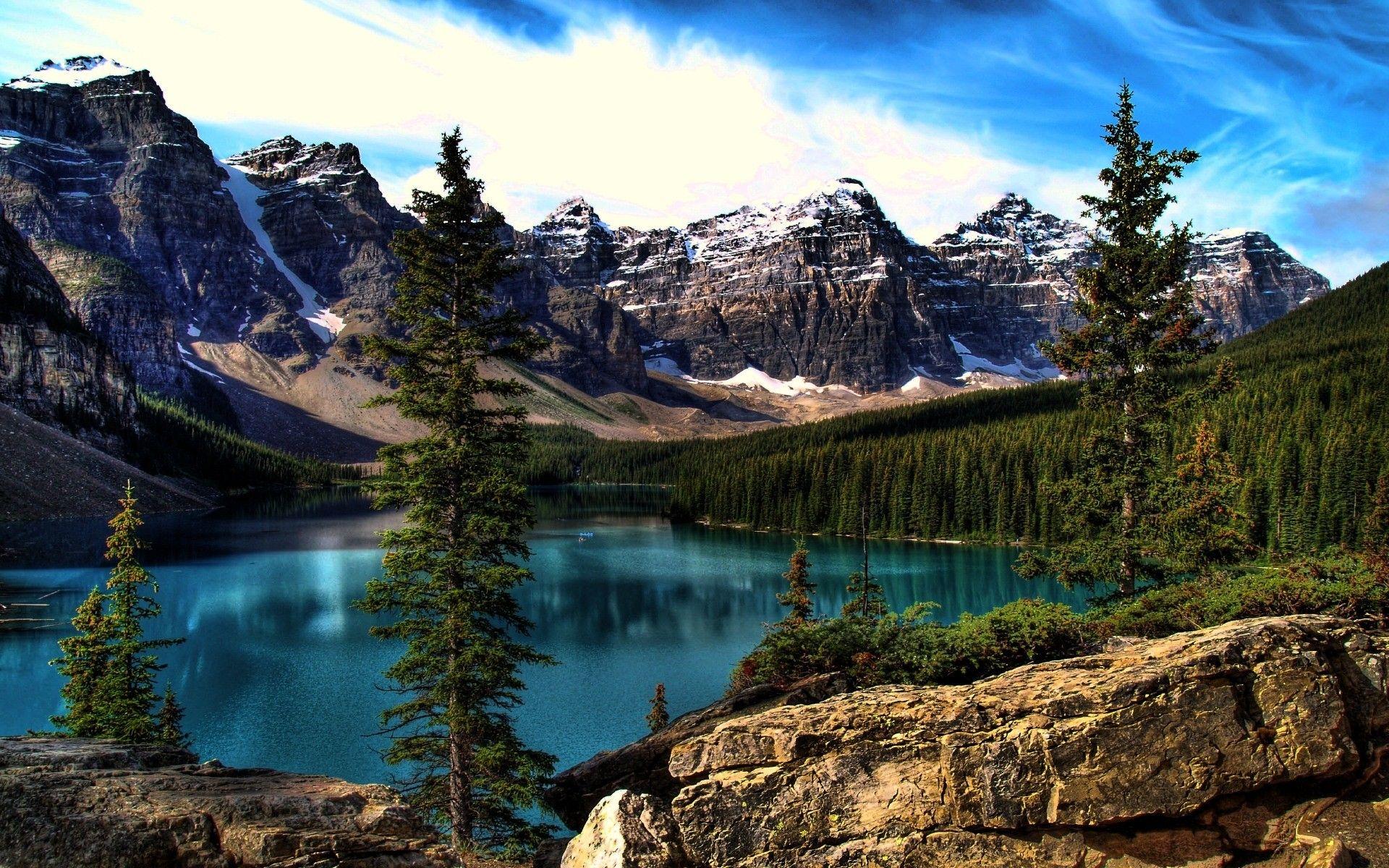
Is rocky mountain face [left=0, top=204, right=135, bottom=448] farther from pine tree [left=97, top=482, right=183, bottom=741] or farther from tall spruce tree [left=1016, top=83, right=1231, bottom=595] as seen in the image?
tall spruce tree [left=1016, top=83, right=1231, bottom=595]

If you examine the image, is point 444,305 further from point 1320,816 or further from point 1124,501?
point 1320,816

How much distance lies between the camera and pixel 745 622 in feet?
172

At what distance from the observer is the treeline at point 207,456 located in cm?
14775

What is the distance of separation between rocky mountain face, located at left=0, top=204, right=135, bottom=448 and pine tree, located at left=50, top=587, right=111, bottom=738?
124594 mm

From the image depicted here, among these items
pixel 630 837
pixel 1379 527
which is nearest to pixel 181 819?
pixel 630 837

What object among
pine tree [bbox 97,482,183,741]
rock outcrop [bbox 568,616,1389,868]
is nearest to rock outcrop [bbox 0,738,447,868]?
rock outcrop [bbox 568,616,1389,868]

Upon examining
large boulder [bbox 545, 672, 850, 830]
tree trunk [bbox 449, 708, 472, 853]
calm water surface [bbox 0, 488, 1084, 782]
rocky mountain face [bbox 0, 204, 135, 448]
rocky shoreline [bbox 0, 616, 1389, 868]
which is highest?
rocky mountain face [bbox 0, 204, 135, 448]

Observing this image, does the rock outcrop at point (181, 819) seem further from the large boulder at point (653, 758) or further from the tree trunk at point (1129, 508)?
the tree trunk at point (1129, 508)

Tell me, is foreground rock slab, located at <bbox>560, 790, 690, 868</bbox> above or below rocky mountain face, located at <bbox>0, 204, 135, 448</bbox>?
below

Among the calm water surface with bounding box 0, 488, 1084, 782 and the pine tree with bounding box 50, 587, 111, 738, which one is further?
the calm water surface with bounding box 0, 488, 1084, 782

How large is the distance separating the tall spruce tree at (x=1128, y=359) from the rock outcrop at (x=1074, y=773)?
31.3ft

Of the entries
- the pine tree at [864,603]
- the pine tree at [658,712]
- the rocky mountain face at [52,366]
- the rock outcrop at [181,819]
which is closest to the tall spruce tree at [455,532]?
the rock outcrop at [181,819]

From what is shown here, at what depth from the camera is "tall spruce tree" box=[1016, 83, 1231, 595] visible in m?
16.9

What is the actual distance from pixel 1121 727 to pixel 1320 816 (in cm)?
196
